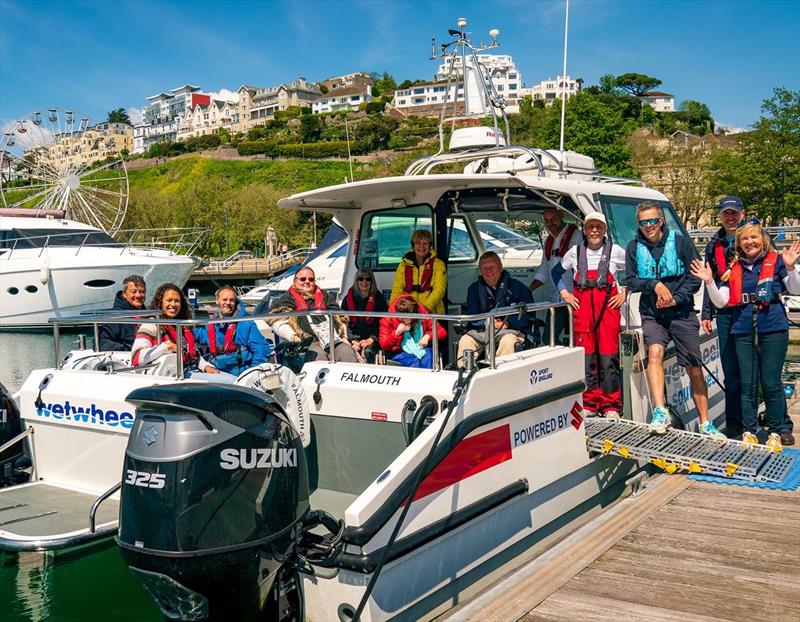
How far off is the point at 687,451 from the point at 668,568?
1.57 m

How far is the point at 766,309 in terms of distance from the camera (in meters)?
6.53

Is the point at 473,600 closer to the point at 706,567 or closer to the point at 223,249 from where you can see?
the point at 706,567

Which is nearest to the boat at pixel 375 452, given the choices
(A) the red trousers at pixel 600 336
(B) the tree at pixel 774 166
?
(A) the red trousers at pixel 600 336

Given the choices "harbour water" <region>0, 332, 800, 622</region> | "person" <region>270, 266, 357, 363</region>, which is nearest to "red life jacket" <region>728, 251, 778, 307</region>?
"person" <region>270, 266, 357, 363</region>

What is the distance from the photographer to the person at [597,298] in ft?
20.6

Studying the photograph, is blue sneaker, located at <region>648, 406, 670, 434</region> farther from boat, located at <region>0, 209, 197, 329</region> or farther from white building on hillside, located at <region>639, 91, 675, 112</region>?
white building on hillside, located at <region>639, 91, 675, 112</region>

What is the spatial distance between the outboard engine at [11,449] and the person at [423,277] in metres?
3.37

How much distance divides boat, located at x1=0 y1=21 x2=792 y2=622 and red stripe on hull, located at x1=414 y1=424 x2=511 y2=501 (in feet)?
0.04

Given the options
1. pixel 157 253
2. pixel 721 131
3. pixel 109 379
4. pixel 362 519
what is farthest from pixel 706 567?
pixel 721 131

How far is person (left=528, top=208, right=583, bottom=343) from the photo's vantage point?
673 centimetres

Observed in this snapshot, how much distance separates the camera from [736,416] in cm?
707

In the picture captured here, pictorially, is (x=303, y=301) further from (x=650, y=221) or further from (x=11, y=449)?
(x=650, y=221)

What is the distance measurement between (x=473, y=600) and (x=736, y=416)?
151 inches

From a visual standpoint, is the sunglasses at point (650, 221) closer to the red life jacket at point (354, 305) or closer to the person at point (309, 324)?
the red life jacket at point (354, 305)
